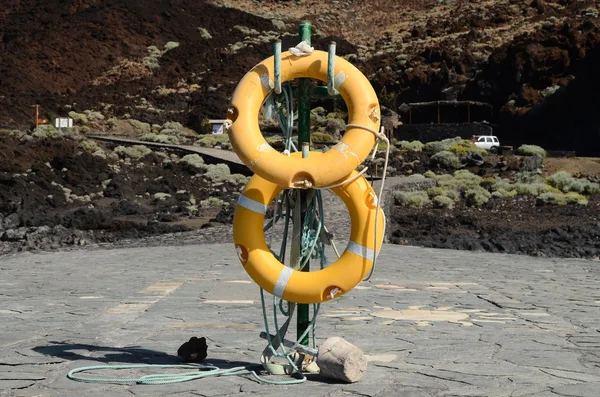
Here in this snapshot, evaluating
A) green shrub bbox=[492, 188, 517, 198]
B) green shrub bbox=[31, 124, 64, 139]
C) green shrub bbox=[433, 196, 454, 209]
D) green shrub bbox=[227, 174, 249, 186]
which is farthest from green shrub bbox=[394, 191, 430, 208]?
green shrub bbox=[31, 124, 64, 139]

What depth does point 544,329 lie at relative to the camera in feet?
22.5

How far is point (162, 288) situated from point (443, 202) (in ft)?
→ 53.6

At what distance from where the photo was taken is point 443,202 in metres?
25.1

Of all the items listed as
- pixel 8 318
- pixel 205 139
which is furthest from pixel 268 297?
pixel 205 139

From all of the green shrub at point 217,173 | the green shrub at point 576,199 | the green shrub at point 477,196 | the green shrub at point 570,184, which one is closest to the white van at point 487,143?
the green shrub at point 570,184

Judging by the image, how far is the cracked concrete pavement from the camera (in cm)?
479

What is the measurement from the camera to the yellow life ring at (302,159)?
16.1ft

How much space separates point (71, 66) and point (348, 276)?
62.2 m

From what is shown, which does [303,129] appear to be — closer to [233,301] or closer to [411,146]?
[233,301]

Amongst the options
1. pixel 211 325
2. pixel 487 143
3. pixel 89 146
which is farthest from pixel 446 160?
pixel 211 325

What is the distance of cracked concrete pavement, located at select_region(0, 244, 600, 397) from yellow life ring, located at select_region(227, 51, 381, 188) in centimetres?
107

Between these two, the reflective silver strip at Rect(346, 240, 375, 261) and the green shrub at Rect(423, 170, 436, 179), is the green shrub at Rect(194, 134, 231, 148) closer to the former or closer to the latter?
the green shrub at Rect(423, 170, 436, 179)

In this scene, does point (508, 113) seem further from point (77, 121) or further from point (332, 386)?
point (332, 386)

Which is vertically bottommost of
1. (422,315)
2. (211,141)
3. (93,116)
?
(422,315)
